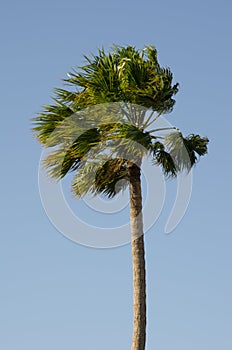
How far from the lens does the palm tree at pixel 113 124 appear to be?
22641 mm

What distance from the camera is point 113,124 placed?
22750 mm

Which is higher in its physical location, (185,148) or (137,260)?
(185,148)

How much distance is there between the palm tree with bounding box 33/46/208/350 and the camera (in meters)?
22.6

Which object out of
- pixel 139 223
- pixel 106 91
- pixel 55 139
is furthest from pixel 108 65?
pixel 139 223

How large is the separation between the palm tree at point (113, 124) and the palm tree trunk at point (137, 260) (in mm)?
24

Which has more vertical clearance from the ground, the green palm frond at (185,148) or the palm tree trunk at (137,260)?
the green palm frond at (185,148)

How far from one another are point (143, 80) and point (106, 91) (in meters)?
1.02

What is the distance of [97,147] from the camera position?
22969mm

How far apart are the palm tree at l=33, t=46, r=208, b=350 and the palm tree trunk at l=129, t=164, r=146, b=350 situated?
Result: 24mm

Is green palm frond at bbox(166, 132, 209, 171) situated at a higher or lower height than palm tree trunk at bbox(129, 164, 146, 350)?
higher

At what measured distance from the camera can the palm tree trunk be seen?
21344mm

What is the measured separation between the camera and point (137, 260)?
2198cm

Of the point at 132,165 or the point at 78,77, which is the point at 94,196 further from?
the point at 78,77

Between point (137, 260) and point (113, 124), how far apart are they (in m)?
3.45
